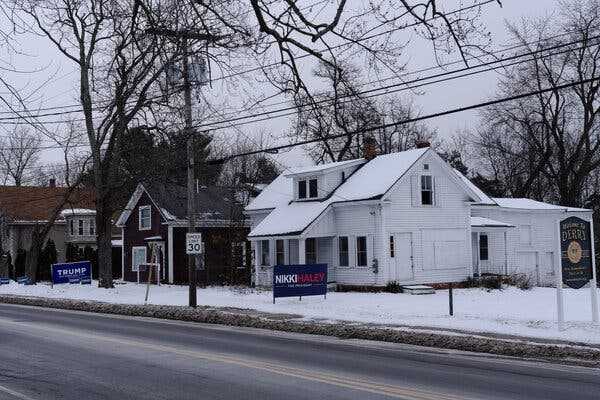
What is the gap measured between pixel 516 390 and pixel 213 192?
42.7 metres

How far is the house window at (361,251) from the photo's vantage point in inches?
1405

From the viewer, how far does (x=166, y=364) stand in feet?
42.2

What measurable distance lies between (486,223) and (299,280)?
1457 centimetres

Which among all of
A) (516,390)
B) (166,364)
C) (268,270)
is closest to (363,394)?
(516,390)

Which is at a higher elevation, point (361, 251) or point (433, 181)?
point (433, 181)

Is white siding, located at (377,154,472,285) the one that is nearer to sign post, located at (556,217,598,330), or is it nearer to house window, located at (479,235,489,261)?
house window, located at (479,235,489,261)

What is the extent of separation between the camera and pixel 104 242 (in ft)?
138

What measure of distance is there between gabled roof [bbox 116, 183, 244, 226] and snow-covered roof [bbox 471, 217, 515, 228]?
1474 cm

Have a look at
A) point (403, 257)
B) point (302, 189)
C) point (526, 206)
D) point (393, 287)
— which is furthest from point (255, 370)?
point (526, 206)

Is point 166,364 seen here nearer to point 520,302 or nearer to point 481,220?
point 520,302

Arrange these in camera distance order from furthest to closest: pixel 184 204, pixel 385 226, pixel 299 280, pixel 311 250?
1. pixel 184 204
2. pixel 311 250
3. pixel 385 226
4. pixel 299 280

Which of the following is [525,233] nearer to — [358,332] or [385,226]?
[385,226]

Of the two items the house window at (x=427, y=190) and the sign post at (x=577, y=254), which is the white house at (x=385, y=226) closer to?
the house window at (x=427, y=190)

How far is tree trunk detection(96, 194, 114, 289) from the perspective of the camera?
41.2m
